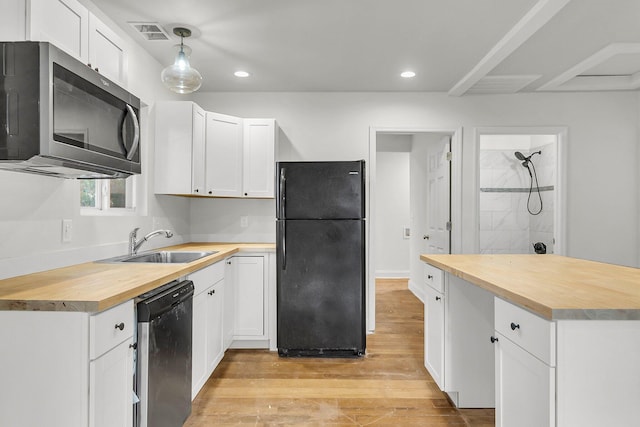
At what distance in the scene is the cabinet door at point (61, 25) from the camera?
4.61ft

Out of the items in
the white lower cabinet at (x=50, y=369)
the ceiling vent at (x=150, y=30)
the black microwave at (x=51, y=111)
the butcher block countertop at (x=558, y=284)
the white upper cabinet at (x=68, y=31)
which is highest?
the ceiling vent at (x=150, y=30)

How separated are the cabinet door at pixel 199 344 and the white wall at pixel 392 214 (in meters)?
4.57

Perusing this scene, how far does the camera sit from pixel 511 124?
3.88 m

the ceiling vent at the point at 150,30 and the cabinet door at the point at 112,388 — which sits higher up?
the ceiling vent at the point at 150,30

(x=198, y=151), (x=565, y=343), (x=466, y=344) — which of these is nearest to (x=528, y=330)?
(x=565, y=343)

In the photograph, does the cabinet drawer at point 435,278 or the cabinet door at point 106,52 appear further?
the cabinet drawer at point 435,278

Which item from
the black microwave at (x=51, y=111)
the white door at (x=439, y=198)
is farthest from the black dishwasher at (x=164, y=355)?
the white door at (x=439, y=198)

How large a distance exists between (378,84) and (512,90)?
1.37 meters

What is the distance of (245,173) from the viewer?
359cm

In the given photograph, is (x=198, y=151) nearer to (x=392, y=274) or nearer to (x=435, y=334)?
(x=435, y=334)

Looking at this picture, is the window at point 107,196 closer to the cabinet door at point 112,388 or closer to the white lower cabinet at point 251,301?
the white lower cabinet at point 251,301

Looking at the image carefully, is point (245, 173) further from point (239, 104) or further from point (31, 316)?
point (31, 316)

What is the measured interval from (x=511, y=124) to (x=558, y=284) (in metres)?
2.87

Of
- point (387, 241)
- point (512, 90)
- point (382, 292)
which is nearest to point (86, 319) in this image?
point (512, 90)
